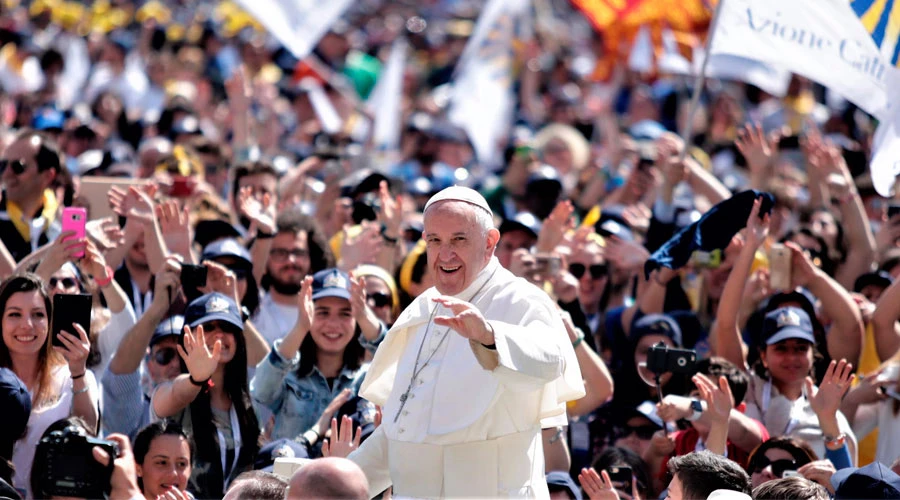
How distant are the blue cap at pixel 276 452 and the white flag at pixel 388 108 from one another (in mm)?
7714

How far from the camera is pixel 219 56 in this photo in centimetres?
2014

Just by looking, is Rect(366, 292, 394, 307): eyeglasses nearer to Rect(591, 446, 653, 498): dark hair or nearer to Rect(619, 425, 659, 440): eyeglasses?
Rect(619, 425, 659, 440): eyeglasses

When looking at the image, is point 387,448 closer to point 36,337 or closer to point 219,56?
point 36,337

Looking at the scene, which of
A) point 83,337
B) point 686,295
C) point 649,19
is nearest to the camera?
point 83,337

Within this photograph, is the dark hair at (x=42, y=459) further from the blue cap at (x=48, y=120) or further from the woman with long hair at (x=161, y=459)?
the blue cap at (x=48, y=120)

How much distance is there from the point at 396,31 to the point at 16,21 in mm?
7436

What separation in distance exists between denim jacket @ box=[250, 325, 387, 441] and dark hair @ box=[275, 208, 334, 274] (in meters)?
1.43

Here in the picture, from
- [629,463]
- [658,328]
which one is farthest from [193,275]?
[658,328]

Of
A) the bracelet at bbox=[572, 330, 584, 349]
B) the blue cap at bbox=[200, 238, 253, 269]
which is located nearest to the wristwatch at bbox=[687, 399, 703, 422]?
the bracelet at bbox=[572, 330, 584, 349]

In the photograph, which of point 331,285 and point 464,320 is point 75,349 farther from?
point 464,320

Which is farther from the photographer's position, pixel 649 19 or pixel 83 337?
pixel 649 19

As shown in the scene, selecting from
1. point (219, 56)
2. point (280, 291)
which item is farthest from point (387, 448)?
point (219, 56)

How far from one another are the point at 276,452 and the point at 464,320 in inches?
88.3

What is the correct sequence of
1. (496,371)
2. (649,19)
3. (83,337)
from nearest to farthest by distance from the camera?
(496,371) < (83,337) < (649,19)
